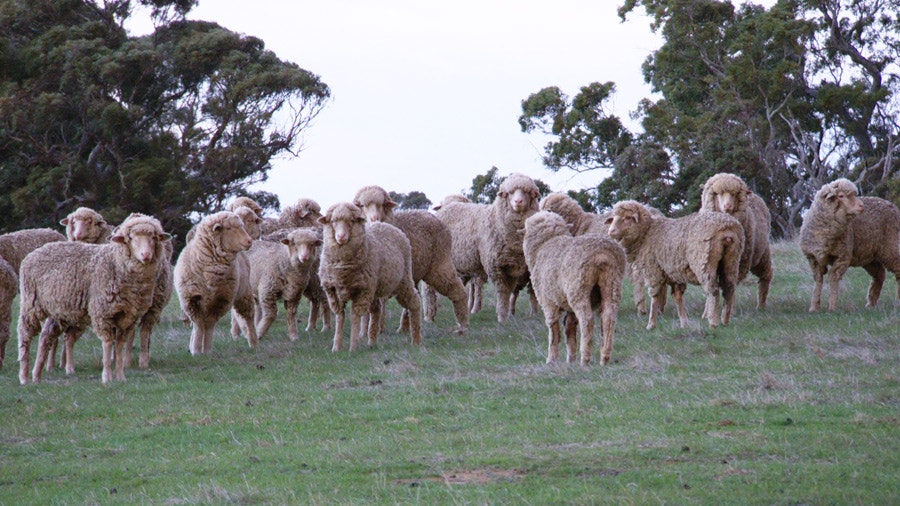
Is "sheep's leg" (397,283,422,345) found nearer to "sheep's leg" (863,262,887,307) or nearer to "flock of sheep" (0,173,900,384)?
"flock of sheep" (0,173,900,384)

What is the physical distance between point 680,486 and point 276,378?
588 cm

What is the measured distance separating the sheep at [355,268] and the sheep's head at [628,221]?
2.62m

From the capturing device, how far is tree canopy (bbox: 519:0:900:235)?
108 feet

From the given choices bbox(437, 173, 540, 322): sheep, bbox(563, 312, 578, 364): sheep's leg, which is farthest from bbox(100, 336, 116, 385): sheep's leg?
bbox(437, 173, 540, 322): sheep

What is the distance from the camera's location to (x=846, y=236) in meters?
15.5

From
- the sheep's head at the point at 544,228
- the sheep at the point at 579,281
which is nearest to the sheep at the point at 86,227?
the sheep's head at the point at 544,228

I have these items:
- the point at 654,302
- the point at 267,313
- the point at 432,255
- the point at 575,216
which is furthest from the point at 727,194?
the point at 267,313

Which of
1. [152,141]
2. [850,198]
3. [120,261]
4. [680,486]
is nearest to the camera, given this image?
[680,486]

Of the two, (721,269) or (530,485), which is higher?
(721,269)

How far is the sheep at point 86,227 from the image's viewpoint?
15320 mm

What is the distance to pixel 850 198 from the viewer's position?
15438 mm

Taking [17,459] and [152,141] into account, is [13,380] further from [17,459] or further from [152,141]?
[152,141]

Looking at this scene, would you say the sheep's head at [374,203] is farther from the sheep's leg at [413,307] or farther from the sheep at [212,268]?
the sheep at [212,268]

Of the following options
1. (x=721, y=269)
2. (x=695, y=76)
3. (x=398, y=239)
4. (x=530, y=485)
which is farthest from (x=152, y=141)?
(x=530, y=485)
